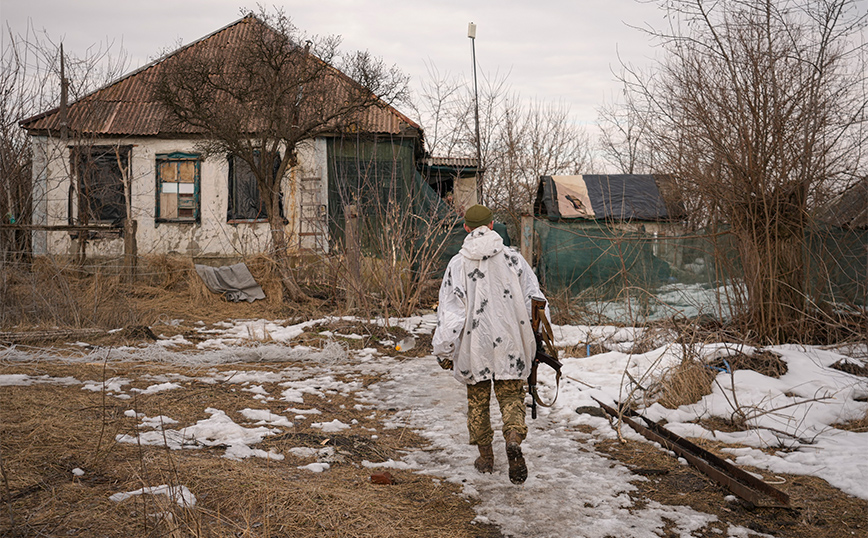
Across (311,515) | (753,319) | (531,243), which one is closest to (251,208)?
(531,243)

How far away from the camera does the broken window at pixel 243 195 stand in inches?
685

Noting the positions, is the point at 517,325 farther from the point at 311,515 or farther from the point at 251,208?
the point at 251,208

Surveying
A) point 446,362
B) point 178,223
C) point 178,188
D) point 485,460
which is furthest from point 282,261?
point 485,460

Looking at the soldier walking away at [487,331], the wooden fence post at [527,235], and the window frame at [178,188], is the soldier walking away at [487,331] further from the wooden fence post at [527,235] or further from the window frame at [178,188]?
the window frame at [178,188]

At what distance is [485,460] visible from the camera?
4.33m

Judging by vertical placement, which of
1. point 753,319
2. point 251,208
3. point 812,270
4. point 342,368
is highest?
point 251,208

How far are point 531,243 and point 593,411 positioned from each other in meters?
5.65

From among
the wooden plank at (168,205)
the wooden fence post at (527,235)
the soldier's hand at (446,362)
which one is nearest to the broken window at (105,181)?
the wooden plank at (168,205)

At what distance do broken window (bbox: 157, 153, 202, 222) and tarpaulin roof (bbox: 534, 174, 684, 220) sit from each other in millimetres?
9843

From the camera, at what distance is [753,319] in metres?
7.68

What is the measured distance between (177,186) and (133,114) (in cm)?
244

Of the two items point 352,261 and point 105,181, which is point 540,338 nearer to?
point 352,261

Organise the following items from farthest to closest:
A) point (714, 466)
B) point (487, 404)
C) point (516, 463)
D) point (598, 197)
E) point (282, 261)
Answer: point (282, 261)
point (598, 197)
point (487, 404)
point (714, 466)
point (516, 463)

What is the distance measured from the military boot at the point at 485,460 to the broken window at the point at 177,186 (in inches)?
592
